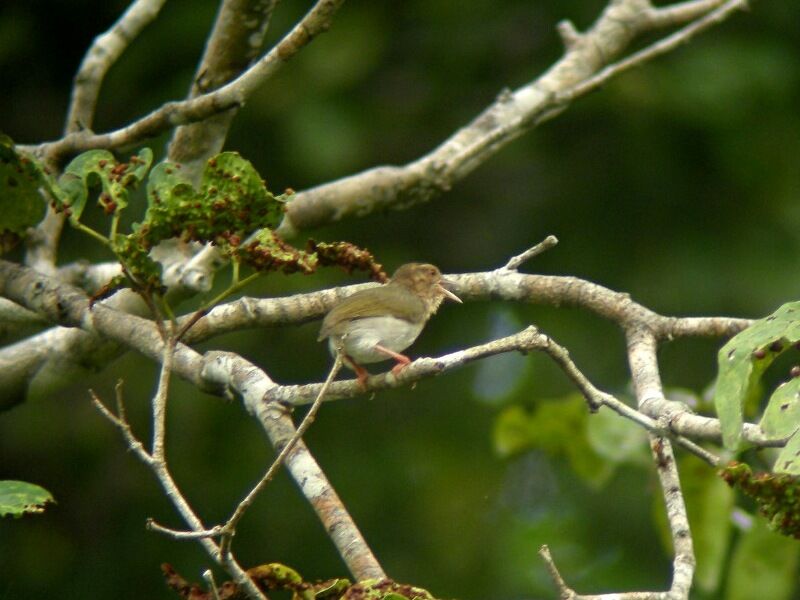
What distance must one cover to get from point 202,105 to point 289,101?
4.69m

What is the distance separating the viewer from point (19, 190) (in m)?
3.49

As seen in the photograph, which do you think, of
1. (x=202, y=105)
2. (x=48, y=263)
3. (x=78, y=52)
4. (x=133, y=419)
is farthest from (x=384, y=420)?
(x=202, y=105)

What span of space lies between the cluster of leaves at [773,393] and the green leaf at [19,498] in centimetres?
133

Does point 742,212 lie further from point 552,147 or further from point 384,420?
point 384,420

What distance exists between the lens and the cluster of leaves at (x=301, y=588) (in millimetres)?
2396

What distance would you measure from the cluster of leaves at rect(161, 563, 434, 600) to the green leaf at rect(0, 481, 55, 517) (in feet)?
1.33

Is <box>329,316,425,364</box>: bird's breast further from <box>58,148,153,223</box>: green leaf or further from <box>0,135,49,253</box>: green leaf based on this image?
<box>0,135,49,253</box>: green leaf

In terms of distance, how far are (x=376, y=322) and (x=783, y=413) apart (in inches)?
57.4

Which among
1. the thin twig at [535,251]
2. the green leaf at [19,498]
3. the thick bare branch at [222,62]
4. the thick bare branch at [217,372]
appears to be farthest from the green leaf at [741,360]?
the thick bare branch at [222,62]

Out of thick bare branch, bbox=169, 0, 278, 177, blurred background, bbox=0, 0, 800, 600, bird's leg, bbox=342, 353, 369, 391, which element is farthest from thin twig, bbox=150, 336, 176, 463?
blurred background, bbox=0, 0, 800, 600

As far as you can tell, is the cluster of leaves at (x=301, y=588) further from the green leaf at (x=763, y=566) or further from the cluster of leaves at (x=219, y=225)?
the green leaf at (x=763, y=566)

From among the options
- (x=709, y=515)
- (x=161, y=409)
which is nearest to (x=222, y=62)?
(x=161, y=409)

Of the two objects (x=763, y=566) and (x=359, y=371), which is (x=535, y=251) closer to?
(x=359, y=371)

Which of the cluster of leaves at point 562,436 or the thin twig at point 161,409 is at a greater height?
the thin twig at point 161,409
